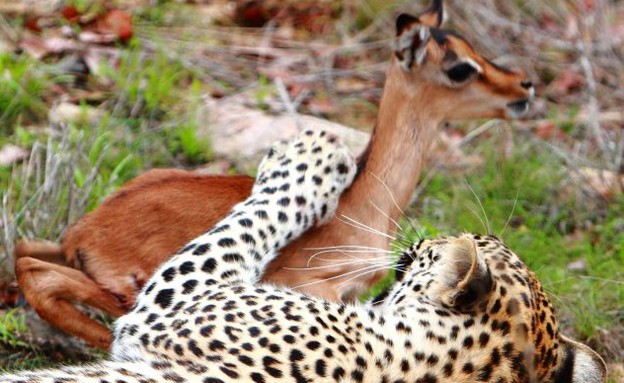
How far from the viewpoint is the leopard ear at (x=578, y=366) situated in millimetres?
4730

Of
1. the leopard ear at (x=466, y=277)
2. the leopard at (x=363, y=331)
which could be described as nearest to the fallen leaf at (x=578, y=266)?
the leopard at (x=363, y=331)

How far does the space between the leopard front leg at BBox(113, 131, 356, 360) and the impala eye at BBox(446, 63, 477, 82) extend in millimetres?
876

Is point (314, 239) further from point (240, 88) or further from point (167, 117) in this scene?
point (240, 88)

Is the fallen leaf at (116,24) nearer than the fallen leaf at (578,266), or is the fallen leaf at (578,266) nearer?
the fallen leaf at (578,266)

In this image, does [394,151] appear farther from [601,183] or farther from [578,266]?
[601,183]

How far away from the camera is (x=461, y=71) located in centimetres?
666

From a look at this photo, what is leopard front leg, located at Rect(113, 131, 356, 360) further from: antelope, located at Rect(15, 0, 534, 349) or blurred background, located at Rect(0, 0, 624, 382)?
blurred background, located at Rect(0, 0, 624, 382)

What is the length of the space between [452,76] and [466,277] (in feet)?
8.17

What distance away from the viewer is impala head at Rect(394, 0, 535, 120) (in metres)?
6.65

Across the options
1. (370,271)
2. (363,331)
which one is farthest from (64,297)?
(363,331)

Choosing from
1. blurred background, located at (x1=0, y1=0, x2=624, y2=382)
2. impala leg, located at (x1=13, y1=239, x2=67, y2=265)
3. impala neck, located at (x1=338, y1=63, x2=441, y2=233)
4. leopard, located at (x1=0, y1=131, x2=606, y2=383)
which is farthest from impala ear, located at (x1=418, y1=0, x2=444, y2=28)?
impala leg, located at (x1=13, y1=239, x2=67, y2=265)

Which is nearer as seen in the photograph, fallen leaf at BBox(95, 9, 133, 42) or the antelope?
the antelope

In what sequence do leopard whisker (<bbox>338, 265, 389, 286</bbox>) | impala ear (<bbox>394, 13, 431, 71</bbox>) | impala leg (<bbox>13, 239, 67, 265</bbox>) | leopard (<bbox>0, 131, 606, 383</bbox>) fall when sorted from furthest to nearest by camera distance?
impala ear (<bbox>394, 13, 431, 71</bbox>) < impala leg (<bbox>13, 239, 67, 265</bbox>) < leopard whisker (<bbox>338, 265, 389, 286</bbox>) < leopard (<bbox>0, 131, 606, 383</bbox>)

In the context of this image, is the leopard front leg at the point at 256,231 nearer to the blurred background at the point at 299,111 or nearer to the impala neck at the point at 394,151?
the impala neck at the point at 394,151
